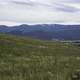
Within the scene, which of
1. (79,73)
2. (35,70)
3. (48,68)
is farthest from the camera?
(48,68)

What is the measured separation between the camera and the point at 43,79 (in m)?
13.8

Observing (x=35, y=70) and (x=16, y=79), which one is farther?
(x=35, y=70)

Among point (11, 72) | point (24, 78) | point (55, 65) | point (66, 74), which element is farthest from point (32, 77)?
point (55, 65)

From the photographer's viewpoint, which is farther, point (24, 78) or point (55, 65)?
point (55, 65)

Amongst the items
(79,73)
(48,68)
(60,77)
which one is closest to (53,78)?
(60,77)

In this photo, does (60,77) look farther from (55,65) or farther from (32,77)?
(55,65)

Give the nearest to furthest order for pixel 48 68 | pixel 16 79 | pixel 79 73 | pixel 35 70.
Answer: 1. pixel 16 79
2. pixel 79 73
3. pixel 35 70
4. pixel 48 68

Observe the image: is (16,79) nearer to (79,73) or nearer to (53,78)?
(53,78)

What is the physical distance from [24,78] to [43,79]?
721 millimetres

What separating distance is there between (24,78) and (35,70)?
8.94 feet

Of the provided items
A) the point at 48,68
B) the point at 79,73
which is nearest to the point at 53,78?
the point at 79,73

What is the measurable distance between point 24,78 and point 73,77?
1.85 m

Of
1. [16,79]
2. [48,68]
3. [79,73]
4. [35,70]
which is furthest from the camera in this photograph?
[48,68]

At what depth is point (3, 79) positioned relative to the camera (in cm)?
1376
